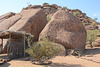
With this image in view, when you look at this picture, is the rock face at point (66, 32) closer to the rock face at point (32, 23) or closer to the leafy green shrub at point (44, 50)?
the rock face at point (32, 23)

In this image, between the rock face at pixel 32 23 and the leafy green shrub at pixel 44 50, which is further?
the rock face at pixel 32 23

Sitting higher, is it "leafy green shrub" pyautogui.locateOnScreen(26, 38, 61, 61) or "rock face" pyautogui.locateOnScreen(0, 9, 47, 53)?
"rock face" pyautogui.locateOnScreen(0, 9, 47, 53)

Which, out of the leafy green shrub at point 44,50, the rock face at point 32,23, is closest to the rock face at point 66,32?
the rock face at point 32,23

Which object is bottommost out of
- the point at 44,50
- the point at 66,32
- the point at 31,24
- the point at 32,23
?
the point at 44,50

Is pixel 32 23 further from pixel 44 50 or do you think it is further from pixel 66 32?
pixel 44 50

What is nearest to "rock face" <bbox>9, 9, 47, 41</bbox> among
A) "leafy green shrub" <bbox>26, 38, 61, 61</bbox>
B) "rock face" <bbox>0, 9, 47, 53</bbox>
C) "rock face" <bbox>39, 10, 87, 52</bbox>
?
"rock face" <bbox>0, 9, 47, 53</bbox>

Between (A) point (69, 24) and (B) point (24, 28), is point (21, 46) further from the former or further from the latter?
(A) point (69, 24)

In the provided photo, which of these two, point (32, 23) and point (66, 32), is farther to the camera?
point (32, 23)

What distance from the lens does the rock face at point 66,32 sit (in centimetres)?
1029

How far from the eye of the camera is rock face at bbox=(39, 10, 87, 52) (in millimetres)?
10289

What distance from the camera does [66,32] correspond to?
1070cm

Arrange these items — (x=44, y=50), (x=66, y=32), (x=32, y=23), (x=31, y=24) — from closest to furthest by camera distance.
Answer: (x=44, y=50) → (x=66, y=32) → (x=31, y=24) → (x=32, y=23)

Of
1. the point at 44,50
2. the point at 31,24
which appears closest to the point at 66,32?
the point at 31,24

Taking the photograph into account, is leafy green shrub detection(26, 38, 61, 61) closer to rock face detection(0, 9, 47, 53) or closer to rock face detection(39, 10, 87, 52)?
rock face detection(39, 10, 87, 52)
